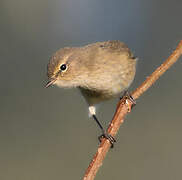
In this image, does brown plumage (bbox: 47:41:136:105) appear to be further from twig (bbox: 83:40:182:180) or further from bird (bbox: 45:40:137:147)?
twig (bbox: 83:40:182:180)

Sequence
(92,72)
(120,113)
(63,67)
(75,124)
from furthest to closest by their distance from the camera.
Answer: (75,124) < (92,72) < (63,67) < (120,113)

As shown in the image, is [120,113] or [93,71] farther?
[93,71]

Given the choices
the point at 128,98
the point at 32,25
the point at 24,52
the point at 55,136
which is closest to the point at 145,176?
the point at 55,136

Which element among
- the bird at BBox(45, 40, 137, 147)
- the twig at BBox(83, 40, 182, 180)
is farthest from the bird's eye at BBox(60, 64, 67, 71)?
the twig at BBox(83, 40, 182, 180)

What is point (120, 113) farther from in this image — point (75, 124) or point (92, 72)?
point (75, 124)

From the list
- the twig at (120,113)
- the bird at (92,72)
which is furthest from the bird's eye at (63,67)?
the twig at (120,113)

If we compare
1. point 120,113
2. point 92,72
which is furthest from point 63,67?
point 120,113
